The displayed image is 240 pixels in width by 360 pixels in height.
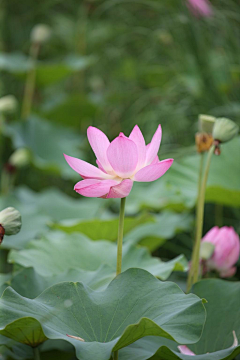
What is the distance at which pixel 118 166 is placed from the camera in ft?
1.60

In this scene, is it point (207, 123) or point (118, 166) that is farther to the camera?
point (207, 123)

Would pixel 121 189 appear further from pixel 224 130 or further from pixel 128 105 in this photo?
pixel 128 105

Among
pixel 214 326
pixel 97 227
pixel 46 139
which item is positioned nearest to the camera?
pixel 214 326

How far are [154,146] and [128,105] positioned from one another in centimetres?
162

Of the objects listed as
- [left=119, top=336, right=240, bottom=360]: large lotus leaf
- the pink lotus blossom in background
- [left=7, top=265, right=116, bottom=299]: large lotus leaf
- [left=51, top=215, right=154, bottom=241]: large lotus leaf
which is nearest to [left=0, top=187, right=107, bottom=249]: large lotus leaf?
[left=51, top=215, right=154, bottom=241]: large lotus leaf

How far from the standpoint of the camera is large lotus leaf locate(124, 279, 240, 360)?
20.1 inches

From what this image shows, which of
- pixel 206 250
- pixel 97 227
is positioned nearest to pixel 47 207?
pixel 97 227

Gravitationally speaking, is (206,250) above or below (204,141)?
below

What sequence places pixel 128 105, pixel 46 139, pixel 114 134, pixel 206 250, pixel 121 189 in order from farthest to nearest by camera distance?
pixel 114 134, pixel 128 105, pixel 46 139, pixel 206 250, pixel 121 189

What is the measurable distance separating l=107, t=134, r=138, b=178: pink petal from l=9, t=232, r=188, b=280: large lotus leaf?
0.73 feet

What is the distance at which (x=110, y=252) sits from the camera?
760mm

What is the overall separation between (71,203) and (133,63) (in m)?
1.55

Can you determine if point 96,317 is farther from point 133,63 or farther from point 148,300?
point 133,63

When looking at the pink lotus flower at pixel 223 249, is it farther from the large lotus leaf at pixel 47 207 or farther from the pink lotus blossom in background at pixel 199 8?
the pink lotus blossom in background at pixel 199 8
